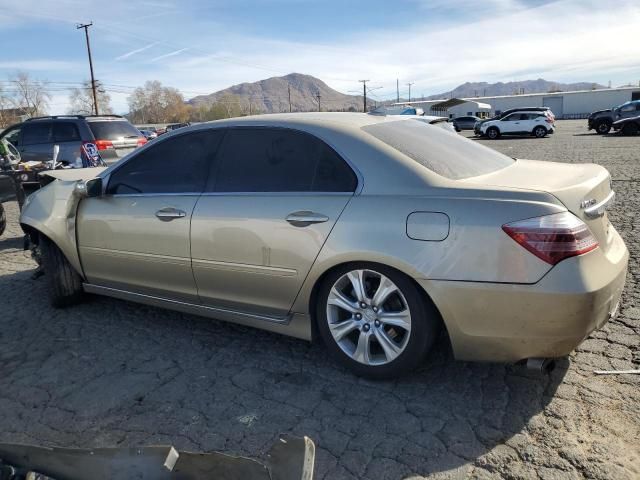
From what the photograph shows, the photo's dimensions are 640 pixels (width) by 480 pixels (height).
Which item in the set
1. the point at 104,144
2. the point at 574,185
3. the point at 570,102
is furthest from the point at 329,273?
the point at 570,102

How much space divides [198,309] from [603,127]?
98.2 feet

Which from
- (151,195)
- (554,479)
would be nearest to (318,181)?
(151,195)

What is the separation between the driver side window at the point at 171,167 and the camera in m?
3.67

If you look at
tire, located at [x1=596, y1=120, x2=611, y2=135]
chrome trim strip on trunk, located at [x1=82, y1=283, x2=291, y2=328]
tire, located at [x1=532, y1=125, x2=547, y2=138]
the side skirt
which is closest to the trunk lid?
the side skirt

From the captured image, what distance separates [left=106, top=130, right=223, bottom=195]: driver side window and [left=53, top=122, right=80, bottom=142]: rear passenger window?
25.9ft

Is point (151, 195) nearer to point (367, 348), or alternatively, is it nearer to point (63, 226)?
point (63, 226)

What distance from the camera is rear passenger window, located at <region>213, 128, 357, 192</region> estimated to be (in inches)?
124

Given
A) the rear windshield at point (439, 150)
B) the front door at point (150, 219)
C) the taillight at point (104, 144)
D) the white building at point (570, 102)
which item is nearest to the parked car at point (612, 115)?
the taillight at point (104, 144)

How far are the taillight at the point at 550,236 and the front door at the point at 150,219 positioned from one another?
6.97 feet

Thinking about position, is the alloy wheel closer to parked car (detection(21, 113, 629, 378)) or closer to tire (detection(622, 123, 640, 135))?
parked car (detection(21, 113, 629, 378))

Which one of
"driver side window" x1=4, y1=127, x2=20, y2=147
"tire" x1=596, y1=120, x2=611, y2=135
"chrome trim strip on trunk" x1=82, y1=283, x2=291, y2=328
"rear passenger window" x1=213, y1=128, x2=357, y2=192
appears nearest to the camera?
"rear passenger window" x1=213, y1=128, x2=357, y2=192

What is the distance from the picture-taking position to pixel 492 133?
3291 centimetres

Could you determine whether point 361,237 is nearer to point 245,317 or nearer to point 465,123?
point 245,317

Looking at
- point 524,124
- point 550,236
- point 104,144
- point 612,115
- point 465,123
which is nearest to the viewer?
point 550,236
